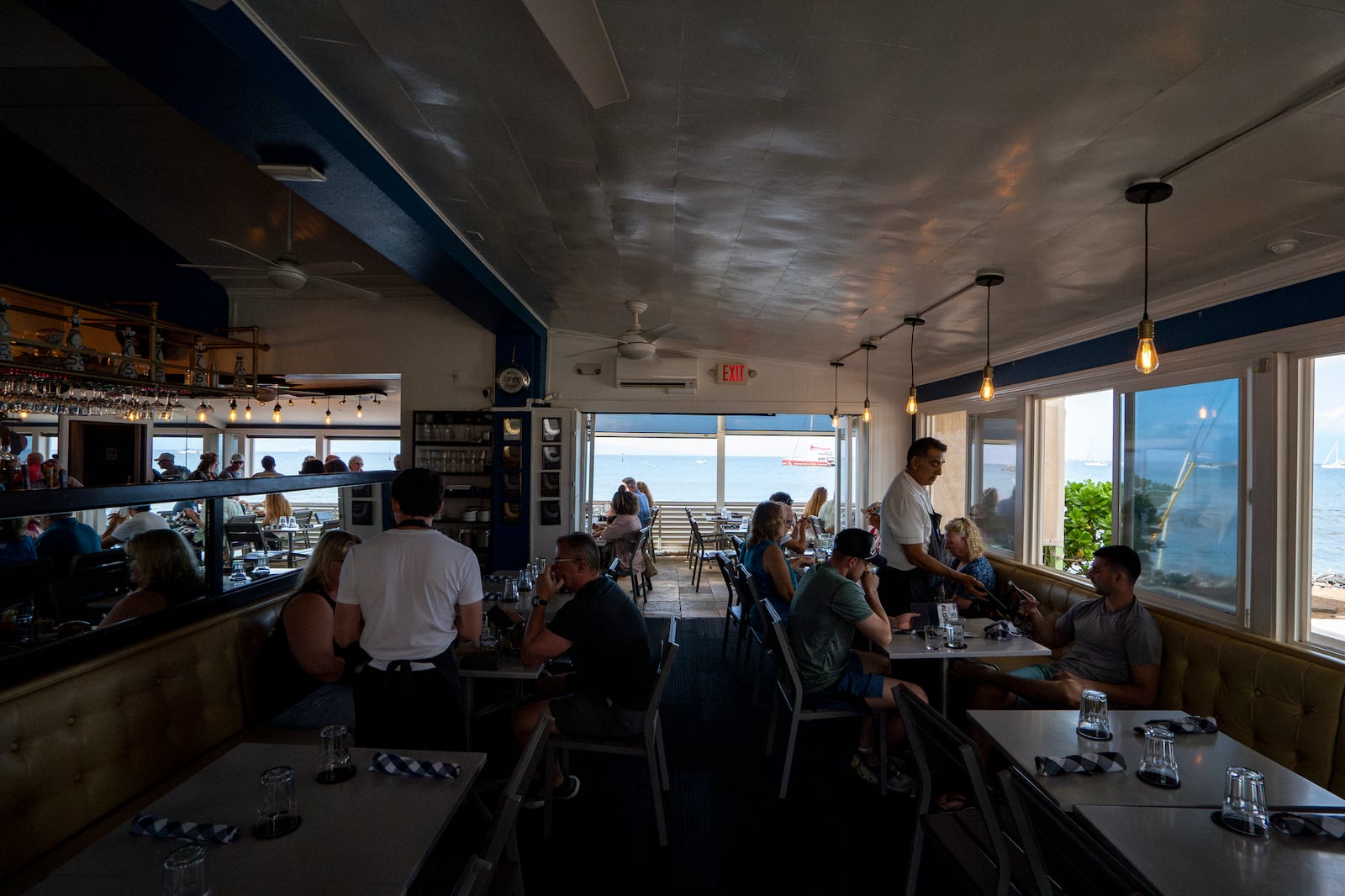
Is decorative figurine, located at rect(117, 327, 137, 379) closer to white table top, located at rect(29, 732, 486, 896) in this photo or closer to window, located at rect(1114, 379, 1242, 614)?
white table top, located at rect(29, 732, 486, 896)

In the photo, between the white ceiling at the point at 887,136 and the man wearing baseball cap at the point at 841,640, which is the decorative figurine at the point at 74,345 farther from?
the man wearing baseball cap at the point at 841,640

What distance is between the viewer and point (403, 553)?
243cm

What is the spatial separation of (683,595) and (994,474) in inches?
154

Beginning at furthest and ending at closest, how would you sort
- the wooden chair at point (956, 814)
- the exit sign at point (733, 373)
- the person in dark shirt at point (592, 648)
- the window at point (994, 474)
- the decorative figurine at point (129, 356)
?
the exit sign at point (733, 373)
the window at point (994, 474)
the decorative figurine at point (129, 356)
the person in dark shirt at point (592, 648)
the wooden chair at point (956, 814)

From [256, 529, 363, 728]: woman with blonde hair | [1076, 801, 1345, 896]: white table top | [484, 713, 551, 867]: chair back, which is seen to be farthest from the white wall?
[1076, 801, 1345, 896]: white table top

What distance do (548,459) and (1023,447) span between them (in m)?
4.69

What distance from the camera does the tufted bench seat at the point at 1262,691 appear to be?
8.73 ft

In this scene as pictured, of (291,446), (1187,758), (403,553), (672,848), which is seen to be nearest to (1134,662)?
(1187,758)

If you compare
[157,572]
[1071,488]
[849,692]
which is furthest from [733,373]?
[157,572]

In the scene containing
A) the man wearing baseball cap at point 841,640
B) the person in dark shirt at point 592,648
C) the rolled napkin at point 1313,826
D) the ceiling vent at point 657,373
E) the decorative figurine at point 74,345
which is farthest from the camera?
the ceiling vent at point 657,373

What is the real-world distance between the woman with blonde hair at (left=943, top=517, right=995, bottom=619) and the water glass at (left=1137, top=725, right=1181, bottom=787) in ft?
8.35

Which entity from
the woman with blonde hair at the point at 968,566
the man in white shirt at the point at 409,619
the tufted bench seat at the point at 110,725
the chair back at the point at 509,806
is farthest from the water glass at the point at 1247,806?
the tufted bench seat at the point at 110,725

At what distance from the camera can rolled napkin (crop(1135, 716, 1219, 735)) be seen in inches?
92.5

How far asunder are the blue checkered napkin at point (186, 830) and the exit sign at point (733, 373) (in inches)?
264
